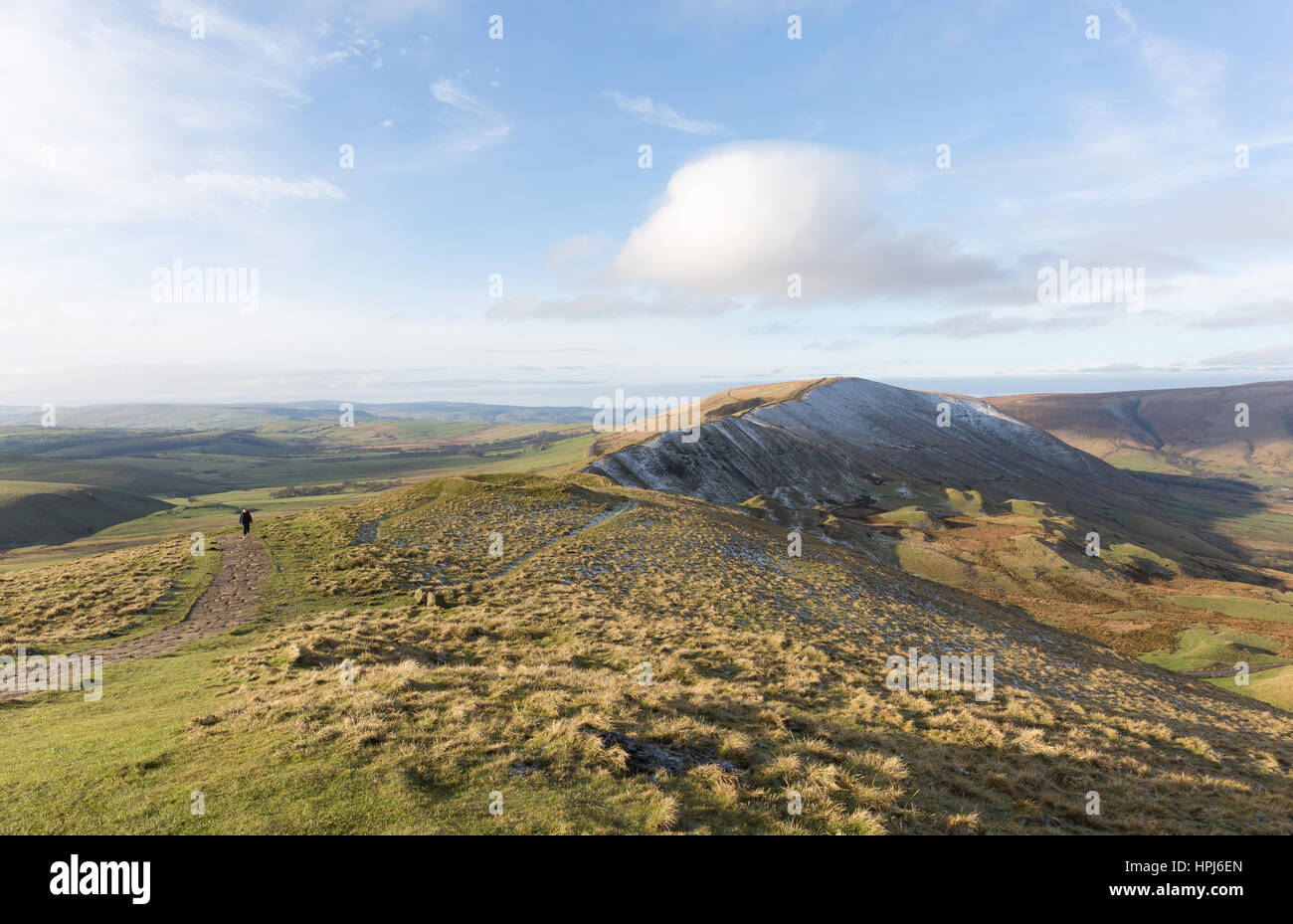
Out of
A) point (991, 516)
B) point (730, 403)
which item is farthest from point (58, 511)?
point (991, 516)

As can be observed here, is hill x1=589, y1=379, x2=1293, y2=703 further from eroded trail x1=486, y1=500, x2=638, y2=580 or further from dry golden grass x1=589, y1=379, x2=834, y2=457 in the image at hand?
eroded trail x1=486, y1=500, x2=638, y2=580

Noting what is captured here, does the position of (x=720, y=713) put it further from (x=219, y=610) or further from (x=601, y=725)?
(x=219, y=610)

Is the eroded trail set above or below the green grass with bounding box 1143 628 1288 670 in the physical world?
above

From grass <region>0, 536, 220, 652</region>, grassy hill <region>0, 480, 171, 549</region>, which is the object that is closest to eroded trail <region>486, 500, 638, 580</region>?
grass <region>0, 536, 220, 652</region>

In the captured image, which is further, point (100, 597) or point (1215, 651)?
point (1215, 651)

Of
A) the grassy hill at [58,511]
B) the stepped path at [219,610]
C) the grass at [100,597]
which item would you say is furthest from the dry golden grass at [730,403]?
the grassy hill at [58,511]

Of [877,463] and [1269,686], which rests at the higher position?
[877,463]
